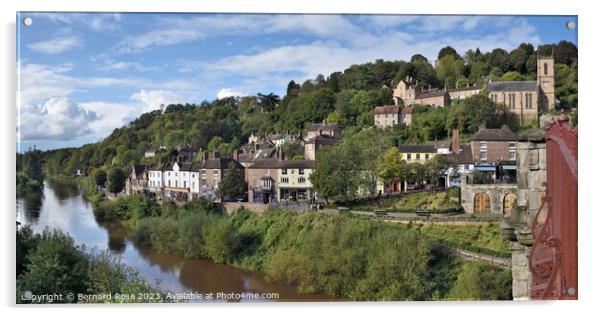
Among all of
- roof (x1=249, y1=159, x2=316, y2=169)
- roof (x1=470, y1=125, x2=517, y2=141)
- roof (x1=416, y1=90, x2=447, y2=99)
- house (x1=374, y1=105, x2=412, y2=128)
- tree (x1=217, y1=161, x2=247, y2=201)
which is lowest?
tree (x1=217, y1=161, x2=247, y2=201)

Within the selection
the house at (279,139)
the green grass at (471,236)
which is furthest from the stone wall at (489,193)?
the house at (279,139)

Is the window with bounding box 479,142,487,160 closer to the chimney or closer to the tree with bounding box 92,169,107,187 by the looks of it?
the chimney

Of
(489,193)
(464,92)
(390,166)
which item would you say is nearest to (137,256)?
(390,166)

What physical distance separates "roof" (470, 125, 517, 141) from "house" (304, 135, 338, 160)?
3.05 metres

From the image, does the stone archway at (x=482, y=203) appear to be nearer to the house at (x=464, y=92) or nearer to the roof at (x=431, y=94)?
the house at (x=464, y=92)

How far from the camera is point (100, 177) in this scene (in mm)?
11406

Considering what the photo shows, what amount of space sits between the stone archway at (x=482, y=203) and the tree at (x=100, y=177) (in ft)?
23.6

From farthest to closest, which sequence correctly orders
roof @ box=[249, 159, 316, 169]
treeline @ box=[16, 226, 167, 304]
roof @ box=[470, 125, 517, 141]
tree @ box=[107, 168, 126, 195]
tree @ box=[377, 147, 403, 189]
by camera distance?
roof @ box=[249, 159, 316, 169]
tree @ box=[107, 168, 126, 195]
tree @ box=[377, 147, 403, 189]
roof @ box=[470, 125, 517, 141]
treeline @ box=[16, 226, 167, 304]

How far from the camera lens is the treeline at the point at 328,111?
8.17 meters

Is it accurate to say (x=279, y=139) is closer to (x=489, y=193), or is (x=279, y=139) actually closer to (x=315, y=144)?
(x=315, y=144)

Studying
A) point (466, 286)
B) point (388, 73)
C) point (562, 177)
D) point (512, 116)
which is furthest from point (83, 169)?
point (562, 177)

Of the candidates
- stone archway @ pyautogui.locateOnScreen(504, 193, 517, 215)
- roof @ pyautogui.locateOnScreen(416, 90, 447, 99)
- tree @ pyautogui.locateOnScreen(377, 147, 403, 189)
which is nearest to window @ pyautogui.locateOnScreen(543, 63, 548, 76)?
stone archway @ pyautogui.locateOnScreen(504, 193, 517, 215)

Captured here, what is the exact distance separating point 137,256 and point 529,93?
7152 millimetres

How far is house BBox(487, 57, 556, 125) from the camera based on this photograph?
830 centimetres
